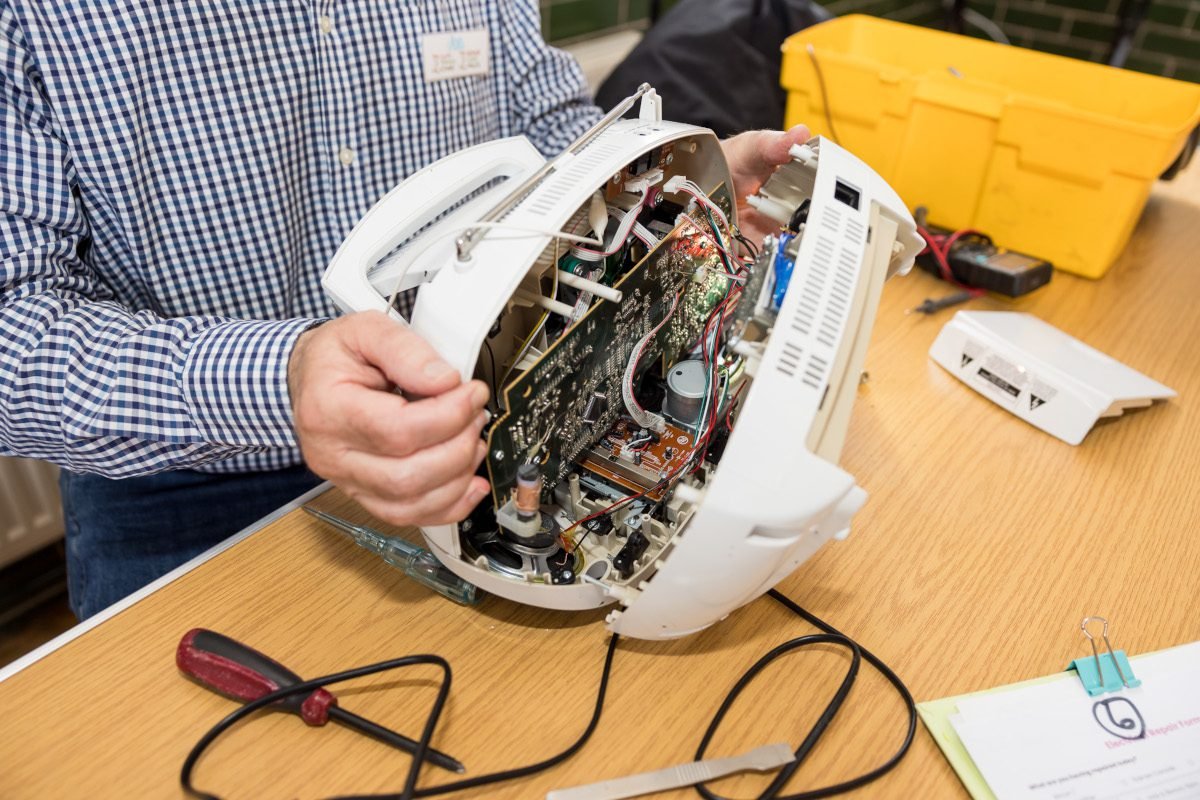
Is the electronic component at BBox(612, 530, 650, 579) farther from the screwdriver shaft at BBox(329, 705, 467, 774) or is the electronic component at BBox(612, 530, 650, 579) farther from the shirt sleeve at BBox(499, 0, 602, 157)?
the shirt sleeve at BBox(499, 0, 602, 157)

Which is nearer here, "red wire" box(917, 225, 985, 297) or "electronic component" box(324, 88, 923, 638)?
"electronic component" box(324, 88, 923, 638)

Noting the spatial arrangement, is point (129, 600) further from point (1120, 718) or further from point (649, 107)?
point (1120, 718)

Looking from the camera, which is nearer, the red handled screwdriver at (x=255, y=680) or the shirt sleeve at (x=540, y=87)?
the red handled screwdriver at (x=255, y=680)

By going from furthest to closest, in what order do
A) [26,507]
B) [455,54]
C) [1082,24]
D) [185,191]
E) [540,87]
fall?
[1082,24]
[26,507]
[540,87]
[455,54]
[185,191]

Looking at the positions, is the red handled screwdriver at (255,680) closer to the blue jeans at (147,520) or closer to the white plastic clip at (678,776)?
the white plastic clip at (678,776)

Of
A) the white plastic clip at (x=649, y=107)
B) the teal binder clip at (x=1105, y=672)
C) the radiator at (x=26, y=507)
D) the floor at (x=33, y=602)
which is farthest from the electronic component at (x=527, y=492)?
the floor at (x=33, y=602)

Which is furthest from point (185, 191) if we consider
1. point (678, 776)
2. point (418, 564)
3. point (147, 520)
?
point (678, 776)

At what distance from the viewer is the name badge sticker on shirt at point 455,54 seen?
3.20ft

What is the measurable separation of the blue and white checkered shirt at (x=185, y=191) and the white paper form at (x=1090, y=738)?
63cm

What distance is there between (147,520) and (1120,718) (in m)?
0.99

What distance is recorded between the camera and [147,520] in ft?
2.99

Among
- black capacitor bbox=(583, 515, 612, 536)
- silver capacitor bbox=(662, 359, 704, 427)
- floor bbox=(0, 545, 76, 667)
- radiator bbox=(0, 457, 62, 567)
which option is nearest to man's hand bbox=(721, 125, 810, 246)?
silver capacitor bbox=(662, 359, 704, 427)

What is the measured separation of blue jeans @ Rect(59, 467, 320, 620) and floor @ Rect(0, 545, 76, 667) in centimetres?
80

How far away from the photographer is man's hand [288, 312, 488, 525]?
1.71 feet
